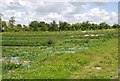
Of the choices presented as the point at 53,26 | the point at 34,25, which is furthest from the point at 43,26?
the point at 53,26

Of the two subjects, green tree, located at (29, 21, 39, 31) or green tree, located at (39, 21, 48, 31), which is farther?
green tree, located at (39, 21, 48, 31)

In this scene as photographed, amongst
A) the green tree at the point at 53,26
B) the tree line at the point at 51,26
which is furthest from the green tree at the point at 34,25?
the green tree at the point at 53,26

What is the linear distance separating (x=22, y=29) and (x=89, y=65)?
80.0m

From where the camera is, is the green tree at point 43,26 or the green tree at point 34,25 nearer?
the green tree at point 34,25

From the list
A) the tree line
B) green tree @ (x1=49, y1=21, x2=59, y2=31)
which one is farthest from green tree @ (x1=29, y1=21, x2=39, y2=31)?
green tree @ (x1=49, y1=21, x2=59, y2=31)

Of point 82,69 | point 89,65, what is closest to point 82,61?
point 89,65

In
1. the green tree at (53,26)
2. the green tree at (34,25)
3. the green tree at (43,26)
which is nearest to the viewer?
the green tree at (34,25)

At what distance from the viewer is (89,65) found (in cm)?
1831

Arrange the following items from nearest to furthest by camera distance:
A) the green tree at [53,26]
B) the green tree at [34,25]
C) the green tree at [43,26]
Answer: the green tree at [34,25]
the green tree at [43,26]
the green tree at [53,26]

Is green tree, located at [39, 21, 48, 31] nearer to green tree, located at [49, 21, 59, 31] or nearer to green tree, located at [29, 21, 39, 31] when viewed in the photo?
green tree, located at [29, 21, 39, 31]

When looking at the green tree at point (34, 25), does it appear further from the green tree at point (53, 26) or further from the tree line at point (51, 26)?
the green tree at point (53, 26)

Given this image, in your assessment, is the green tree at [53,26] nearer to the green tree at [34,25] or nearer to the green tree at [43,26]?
the green tree at [43,26]

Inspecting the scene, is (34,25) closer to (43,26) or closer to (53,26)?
(43,26)

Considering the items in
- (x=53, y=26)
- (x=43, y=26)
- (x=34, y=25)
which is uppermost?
(x=34, y=25)
